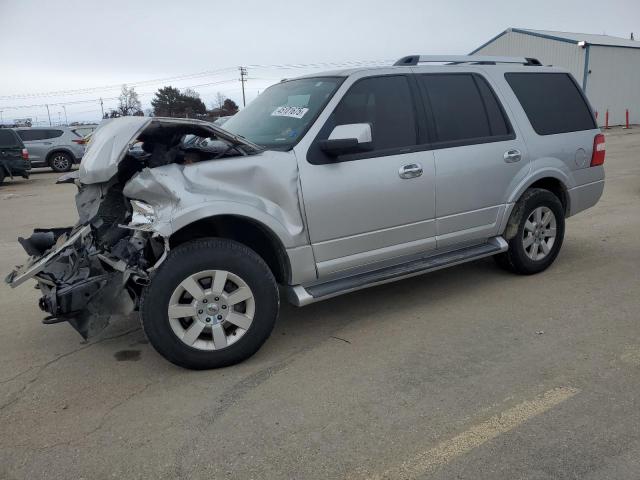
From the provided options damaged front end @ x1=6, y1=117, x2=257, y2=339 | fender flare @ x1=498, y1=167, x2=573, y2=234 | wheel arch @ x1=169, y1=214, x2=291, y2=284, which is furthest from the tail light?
damaged front end @ x1=6, y1=117, x2=257, y2=339

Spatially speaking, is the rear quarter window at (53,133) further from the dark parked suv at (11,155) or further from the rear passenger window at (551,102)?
the rear passenger window at (551,102)

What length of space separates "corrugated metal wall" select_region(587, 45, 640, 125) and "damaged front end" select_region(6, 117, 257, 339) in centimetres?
3522

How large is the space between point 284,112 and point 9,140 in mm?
14062

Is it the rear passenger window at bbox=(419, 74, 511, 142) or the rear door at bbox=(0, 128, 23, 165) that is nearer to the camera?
the rear passenger window at bbox=(419, 74, 511, 142)

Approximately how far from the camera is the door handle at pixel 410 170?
4.16 metres

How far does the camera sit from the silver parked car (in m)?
19.0

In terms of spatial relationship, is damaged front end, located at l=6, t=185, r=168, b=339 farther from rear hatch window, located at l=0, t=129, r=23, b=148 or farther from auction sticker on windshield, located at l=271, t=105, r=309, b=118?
rear hatch window, located at l=0, t=129, r=23, b=148

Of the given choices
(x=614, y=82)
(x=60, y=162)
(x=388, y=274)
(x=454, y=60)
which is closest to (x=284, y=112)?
(x=388, y=274)

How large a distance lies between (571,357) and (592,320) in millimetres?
731

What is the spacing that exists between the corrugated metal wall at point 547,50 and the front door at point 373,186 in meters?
32.6

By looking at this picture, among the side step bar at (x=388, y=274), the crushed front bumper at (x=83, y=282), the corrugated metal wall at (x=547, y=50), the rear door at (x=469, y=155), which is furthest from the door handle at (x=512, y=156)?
the corrugated metal wall at (x=547, y=50)

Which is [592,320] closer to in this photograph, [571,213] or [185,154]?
[571,213]

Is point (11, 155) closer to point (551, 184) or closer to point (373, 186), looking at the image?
point (373, 186)

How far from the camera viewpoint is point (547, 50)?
3425 cm
